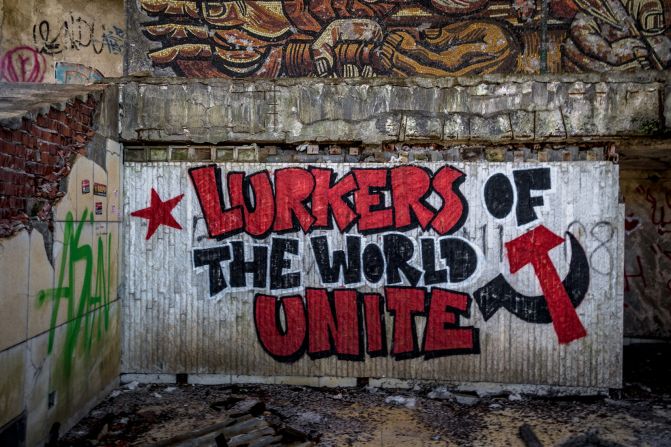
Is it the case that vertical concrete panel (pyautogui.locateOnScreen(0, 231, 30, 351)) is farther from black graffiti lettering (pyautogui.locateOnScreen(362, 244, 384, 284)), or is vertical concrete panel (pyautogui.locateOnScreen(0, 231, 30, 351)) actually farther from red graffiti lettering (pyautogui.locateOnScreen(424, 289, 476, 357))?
red graffiti lettering (pyautogui.locateOnScreen(424, 289, 476, 357))

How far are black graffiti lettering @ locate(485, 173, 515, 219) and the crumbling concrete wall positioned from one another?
4949mm

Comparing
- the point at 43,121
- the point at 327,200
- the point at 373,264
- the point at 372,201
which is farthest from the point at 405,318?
the point at 43,121

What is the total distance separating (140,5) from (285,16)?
6.55 feet

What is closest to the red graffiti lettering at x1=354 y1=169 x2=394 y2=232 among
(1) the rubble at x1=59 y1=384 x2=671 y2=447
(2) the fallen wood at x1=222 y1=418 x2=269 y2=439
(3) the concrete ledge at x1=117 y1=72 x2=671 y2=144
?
(3) the concrete ledge at x1=117 y1=72 x2=671 y2=144

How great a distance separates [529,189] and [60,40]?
9.65 metres

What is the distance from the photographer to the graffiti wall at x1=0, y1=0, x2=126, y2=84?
9555mm

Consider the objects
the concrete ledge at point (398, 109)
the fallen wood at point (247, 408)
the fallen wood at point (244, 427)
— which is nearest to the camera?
the fallen wood at point (244, 427)

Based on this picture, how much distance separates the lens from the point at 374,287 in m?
6.51

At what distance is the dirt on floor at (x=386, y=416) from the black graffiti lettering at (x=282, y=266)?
1400 millimetres

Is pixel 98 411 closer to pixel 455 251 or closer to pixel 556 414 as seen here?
pixel 455 251

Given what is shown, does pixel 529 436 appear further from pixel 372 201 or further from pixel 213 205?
pixel 213 205

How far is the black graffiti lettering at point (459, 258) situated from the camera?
6.42m

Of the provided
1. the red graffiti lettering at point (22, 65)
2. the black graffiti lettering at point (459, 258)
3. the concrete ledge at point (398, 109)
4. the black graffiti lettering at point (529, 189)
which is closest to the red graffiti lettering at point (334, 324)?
the black graffiti lettering at point (459, 258)

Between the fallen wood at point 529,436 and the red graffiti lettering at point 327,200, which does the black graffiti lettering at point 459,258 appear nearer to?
the red graffiti lettering at point 327,200
